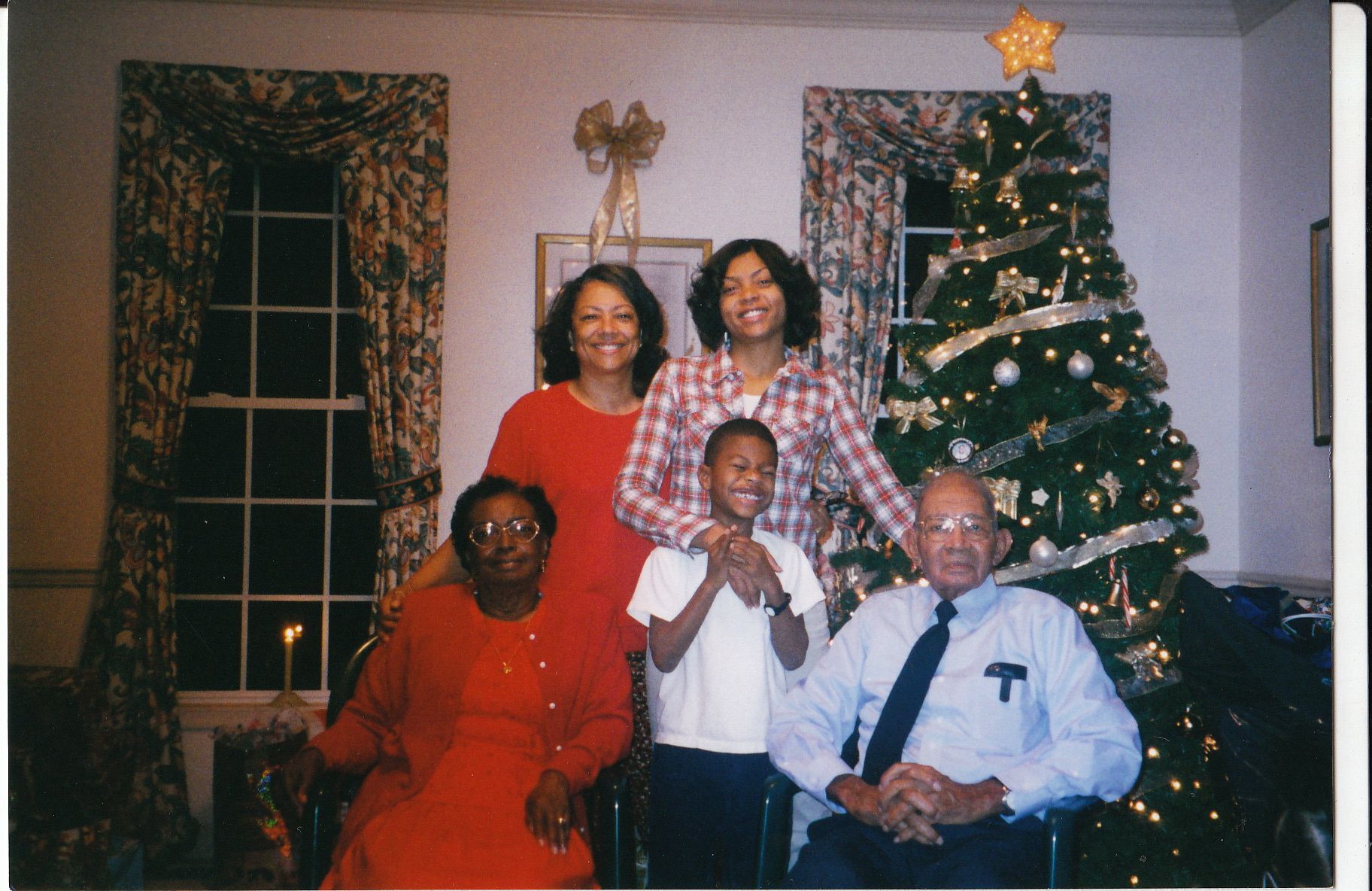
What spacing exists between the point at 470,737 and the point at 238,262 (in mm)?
2996

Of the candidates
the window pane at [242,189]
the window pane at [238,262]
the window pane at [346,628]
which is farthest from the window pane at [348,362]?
the window pane at [346,628]

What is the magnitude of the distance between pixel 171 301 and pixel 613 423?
2.29 meters

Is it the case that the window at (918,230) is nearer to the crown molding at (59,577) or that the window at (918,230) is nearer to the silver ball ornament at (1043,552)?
the silver ball ornament at (1043,552)

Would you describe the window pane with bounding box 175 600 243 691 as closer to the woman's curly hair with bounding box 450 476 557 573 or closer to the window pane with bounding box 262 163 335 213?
the window pane with bounding box 262 163 335 213

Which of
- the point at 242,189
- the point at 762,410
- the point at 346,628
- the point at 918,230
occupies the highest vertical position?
the point at 242,189

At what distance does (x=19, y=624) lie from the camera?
4.17 meters

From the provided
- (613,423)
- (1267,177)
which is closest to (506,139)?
(613,423)

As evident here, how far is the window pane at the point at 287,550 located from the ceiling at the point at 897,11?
7.24 ft

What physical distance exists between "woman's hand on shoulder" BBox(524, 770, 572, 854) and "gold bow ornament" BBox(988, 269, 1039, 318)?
1974mm

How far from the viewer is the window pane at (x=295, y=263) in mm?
4570

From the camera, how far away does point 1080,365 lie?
121 inches

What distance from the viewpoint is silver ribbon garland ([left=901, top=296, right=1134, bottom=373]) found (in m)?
3.14

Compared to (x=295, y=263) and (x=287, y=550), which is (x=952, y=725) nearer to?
(x=287, y=550)

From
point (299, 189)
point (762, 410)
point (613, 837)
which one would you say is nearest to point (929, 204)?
point (762, 410)
